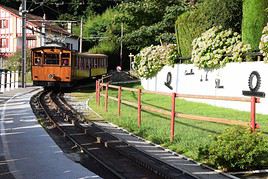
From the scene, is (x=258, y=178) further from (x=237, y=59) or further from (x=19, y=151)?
(x=237, y=59)

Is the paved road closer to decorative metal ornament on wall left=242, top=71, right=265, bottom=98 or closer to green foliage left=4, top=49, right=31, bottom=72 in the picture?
decorative metal ornament on wall left=242, top=71, right=265, bottom=98

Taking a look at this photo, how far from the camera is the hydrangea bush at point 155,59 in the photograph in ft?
88.1

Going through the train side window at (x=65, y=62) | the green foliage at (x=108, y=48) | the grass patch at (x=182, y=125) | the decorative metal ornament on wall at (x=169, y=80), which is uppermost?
the green foliage at (x=108, y=48)

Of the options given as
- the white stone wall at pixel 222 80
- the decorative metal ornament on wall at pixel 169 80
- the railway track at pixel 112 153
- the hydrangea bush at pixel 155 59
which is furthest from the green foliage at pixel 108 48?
the railway track at pixel 112 153

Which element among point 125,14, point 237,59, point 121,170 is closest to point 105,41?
point 125,14

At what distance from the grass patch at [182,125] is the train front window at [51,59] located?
477 inches

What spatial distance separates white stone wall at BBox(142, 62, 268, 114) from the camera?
56.1 feet

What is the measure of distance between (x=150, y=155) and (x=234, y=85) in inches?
366

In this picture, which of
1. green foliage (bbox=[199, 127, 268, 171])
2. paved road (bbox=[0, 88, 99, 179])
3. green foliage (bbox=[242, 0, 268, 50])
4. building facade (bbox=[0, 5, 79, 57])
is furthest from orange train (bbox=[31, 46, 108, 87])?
building facade (bbox=[0, 5, 79, 57])

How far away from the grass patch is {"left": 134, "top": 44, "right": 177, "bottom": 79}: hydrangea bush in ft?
19.2

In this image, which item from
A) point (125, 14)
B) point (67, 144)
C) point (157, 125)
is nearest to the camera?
point (67, 144)

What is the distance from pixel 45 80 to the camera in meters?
32.9

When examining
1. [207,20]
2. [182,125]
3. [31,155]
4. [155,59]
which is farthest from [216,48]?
[31,155]

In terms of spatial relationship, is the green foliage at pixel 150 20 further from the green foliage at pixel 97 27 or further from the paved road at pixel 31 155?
the green foliage at pixel 97 27
